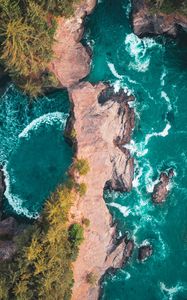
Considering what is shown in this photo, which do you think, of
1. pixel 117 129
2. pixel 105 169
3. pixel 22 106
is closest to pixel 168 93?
pixel 117 129

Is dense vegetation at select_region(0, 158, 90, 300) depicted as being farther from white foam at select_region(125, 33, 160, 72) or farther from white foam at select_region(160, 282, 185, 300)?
white foam at select_region(125, 33, 160, 72)

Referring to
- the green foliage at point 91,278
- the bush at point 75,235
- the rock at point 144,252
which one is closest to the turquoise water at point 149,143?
the rock at point 144,252

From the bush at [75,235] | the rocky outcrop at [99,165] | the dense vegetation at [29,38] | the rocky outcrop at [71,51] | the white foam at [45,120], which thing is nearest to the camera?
the dense vegetation at [29,38]

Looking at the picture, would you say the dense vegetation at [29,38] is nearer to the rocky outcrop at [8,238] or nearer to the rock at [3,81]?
the rock at [3,81]

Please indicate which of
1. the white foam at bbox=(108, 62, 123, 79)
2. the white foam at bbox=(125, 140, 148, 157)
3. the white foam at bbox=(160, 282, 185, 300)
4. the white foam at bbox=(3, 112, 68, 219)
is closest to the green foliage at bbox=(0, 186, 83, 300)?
the white foam at bbox=(3, 112, 68, 219)

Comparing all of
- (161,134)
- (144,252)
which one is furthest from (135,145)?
(144,252)

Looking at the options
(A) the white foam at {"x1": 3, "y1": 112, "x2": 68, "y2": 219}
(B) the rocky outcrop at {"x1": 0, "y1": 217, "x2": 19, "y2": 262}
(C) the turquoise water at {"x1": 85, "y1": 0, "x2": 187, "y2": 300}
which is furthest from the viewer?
(A) the white foam at {"x1": 3, "y1": 112, "x2": 68, "y2": 219}

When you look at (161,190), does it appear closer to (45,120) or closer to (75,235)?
(75,235)
